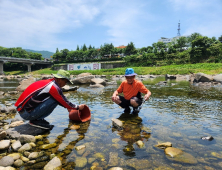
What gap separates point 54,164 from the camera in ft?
7.75

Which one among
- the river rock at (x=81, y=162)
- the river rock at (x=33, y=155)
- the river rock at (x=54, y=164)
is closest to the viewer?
the river rock at (x=54, y=164)

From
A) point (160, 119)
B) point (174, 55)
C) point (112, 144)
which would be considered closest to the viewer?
point (112, 144)

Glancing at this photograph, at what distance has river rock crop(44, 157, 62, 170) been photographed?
2303 millimetres

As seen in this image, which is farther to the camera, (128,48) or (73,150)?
(128,48)

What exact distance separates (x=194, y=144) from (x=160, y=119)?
1639mm

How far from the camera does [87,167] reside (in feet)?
7.72

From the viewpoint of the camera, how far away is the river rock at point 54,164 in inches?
90.7

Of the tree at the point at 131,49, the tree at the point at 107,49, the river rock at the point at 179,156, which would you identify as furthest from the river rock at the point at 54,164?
the tree at the point at 107,49

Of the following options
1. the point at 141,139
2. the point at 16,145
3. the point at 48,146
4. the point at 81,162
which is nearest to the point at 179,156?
the point at 141,139

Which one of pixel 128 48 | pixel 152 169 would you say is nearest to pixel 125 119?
pixel 152 169

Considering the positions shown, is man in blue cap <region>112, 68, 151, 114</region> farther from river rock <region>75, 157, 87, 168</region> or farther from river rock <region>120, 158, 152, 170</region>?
river rock <region>75, 157, 87, 168</region>

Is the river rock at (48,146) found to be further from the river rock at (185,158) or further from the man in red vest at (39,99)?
the river rock at (185,158)

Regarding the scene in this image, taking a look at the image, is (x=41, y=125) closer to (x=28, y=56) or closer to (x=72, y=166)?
(x=72, y=166)

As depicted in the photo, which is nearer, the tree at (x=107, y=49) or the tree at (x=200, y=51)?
the tree at (x=200, y=51)
